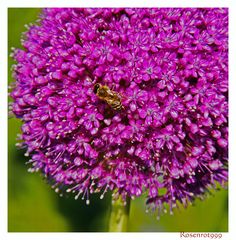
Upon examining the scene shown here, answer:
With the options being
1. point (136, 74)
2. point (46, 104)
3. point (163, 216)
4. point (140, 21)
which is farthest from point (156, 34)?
point (163, 216)

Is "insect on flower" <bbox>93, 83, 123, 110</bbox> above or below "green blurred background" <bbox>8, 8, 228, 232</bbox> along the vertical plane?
above

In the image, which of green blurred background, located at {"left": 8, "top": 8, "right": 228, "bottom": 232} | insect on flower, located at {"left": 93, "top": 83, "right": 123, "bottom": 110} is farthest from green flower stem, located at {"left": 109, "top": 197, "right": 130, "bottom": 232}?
insect on flower, located at {"left": 93, "top": 83, "right": 123, "bottom": 110}

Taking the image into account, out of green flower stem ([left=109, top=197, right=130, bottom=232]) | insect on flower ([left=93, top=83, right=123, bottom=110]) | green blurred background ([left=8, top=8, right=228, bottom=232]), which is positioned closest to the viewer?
insect on flower ([left=93, top=83, right=123, bottom=110])

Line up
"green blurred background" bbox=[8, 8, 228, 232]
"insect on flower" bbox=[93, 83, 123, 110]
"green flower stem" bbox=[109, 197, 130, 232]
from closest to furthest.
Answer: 1. "insect on flower" bbox=[93, 83, 123, 110]
2. "green flower stem" bbox=[109, 197, 130, 232]
3. "green blurred background" bbox=[8, 8, 228, 232]

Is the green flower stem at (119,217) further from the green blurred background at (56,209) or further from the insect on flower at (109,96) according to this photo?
the insect on flower at (109,96)

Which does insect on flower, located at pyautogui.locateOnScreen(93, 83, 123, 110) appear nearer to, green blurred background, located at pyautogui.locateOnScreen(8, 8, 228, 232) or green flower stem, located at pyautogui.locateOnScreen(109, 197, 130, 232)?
green flower stem, located at pyautogui.locateOnScreen(109, 197, 130, 232)

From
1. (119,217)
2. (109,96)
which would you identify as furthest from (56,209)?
(109,96)

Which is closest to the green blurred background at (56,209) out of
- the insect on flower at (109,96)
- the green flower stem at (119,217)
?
the green flower stem at (119,217)

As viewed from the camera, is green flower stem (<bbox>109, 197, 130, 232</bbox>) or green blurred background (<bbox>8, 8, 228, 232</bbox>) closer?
green flower stem (<bbox>109, 197, 130, 232</bbox>)
